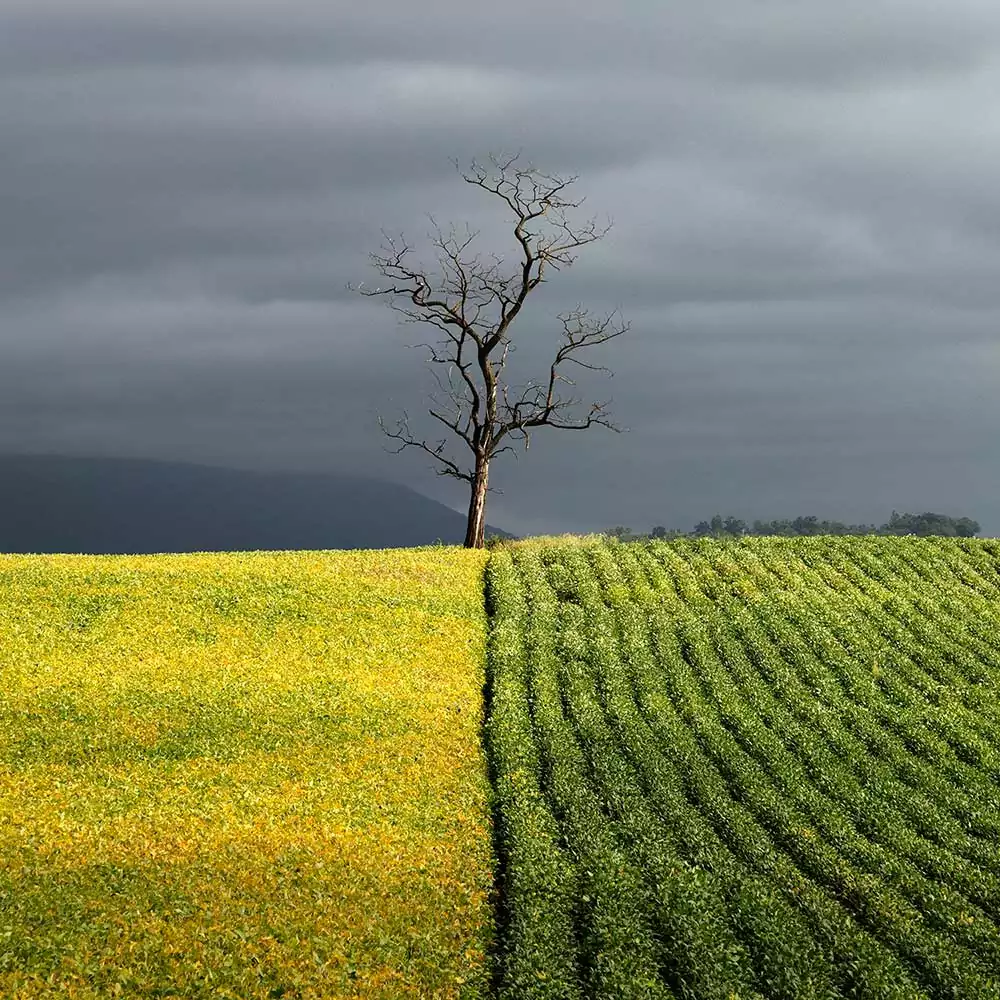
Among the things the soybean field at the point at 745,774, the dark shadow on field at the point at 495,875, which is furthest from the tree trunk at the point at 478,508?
the dark shadow on field at the point at 495,875

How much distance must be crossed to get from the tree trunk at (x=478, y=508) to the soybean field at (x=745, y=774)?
577 centimetres

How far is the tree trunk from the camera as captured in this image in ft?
184

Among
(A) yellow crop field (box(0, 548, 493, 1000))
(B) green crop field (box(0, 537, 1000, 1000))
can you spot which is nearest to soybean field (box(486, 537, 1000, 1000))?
(B) green crop field (box(0, 537, 1000, 1000))

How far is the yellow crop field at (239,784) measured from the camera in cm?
1789

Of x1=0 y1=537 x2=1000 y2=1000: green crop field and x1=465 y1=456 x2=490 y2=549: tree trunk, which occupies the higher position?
x1=465 y1=456 x2=490 y2=549: tree trunk

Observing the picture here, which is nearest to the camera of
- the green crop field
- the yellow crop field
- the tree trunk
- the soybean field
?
the yellow crop field

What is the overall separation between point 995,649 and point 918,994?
82.6 feet

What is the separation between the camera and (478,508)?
56.6 metres

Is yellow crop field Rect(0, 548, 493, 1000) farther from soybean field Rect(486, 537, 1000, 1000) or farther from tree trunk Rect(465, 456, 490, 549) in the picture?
tree trunk Rect(465, 456, 490, 549)

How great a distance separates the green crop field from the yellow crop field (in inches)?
3.5

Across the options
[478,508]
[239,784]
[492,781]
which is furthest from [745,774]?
[478,508]

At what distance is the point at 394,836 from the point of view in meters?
23.1

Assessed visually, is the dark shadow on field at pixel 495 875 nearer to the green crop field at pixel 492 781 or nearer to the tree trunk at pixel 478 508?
the green crop field at pixel 492 781

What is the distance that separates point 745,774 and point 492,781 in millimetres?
6584
